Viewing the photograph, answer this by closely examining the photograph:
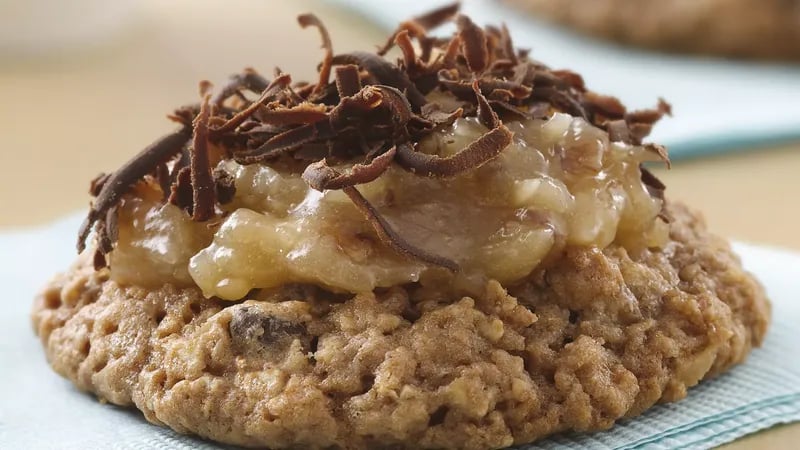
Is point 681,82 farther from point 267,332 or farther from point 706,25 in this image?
point 267,332

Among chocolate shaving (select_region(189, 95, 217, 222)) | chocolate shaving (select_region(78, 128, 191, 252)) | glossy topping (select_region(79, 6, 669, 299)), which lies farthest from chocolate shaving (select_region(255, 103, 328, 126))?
chocolate shaving (select_region(78, 128, 191, 252))

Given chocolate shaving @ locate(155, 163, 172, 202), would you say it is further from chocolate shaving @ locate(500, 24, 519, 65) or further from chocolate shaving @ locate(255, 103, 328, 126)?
chocolate shaving @ locate(500, 24, 519, 65)

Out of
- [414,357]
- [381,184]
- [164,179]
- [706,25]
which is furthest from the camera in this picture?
[706,25]

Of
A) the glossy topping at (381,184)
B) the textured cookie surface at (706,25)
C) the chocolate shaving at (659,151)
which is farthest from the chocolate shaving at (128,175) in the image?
the textured cookie surface at (706,25)

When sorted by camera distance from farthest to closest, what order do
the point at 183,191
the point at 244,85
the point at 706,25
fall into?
1. the point at 706,25
2. the point at 244,85
3. the point at 183,191

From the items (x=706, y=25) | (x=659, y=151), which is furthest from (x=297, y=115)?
(x=706, y=25)

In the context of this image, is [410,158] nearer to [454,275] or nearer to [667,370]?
[454,275]

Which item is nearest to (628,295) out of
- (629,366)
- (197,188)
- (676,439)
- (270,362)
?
(629,366)
